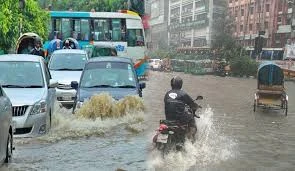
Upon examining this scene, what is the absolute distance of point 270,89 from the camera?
1873 cm

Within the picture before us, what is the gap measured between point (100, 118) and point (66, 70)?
15.6 feet

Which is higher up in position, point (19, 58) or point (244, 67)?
point (19, 58)

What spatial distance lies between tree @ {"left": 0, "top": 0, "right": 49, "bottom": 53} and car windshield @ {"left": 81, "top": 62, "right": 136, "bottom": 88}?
595cm

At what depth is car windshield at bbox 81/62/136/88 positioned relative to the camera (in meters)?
13.8

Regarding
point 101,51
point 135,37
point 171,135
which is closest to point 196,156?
point 171,135

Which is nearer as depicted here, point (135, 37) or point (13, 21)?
point (13, 21)

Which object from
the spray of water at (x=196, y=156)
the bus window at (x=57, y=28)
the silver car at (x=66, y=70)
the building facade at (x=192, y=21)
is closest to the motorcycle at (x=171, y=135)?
the spray of water at (x=196, y=156)

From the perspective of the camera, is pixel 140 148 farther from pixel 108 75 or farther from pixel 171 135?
pixel 108 75

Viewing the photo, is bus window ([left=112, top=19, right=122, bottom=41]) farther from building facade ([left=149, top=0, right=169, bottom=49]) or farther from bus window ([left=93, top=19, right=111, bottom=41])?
building facade ([left=149, top=0, right=169, bottom=49])

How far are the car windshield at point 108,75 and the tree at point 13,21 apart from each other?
5.95 metres

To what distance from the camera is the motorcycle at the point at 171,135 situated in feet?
28.4

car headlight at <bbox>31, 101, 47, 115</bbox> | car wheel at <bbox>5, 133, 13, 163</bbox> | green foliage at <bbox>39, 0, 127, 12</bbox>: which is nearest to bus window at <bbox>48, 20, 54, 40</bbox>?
green foliage at <bbox>39, 0, 127, 12</bbox>

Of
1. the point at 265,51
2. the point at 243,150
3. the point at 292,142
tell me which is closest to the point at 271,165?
the point at 243,150

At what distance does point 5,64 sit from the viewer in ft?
39.4
